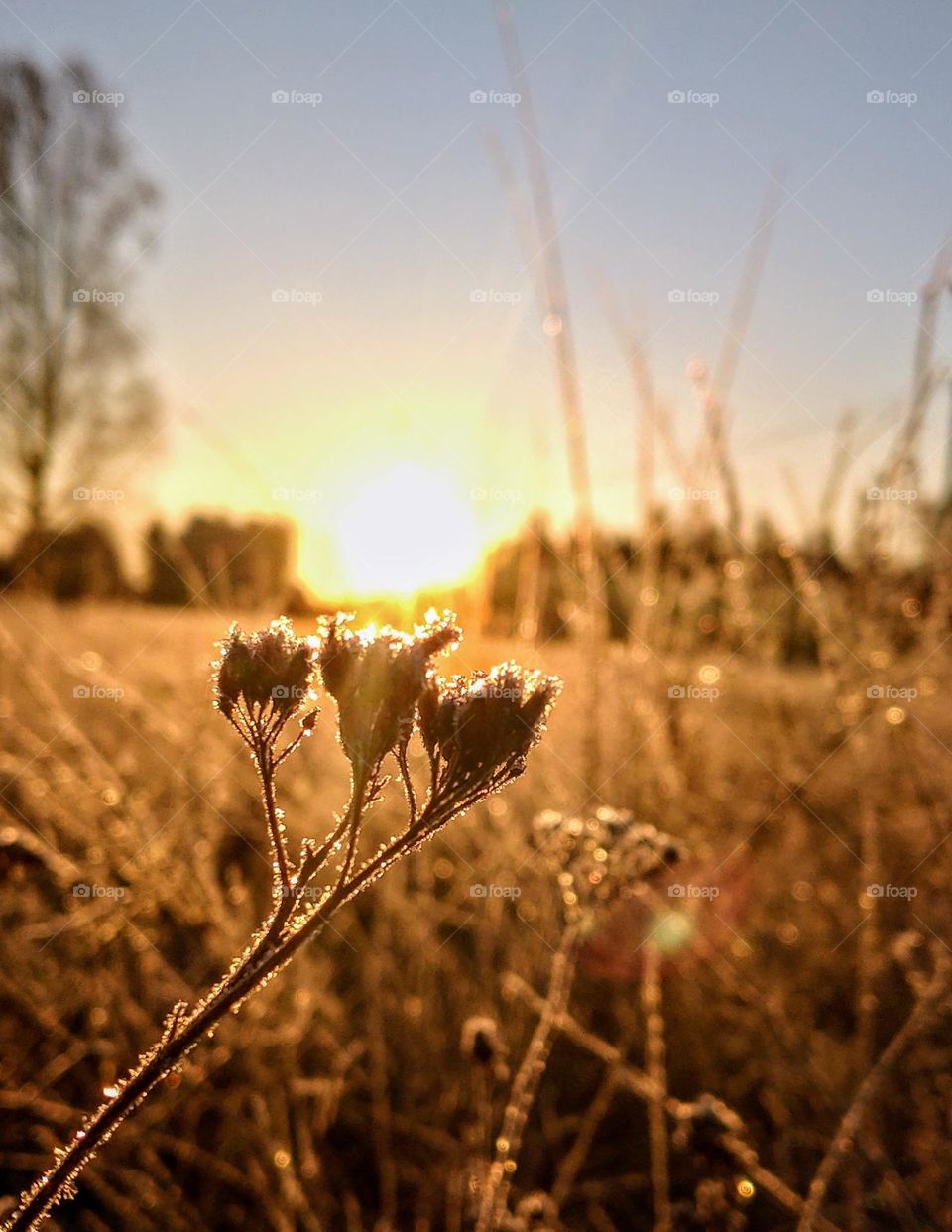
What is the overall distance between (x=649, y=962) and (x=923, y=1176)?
1535mm

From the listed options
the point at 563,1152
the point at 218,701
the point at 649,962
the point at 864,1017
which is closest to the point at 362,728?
the point at 218,701

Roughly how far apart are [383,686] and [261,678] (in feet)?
0.49

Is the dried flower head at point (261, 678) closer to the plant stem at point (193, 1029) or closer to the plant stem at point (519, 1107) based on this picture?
the plant stem at point (193, 1029)

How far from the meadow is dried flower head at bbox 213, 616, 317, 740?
40.8 inches

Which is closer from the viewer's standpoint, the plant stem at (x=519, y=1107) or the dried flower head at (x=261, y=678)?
the dried flower head at (x=261, y=678)

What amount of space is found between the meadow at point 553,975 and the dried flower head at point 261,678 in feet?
3.40

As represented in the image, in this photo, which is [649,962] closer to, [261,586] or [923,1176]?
[923,1176]

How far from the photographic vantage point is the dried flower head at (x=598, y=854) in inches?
77.7

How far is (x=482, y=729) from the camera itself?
1158mm

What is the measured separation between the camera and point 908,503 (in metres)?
3.38

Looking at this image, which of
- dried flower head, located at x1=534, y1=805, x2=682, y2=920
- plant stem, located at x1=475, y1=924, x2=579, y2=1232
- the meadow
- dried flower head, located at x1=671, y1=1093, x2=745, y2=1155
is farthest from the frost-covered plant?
dried flower head, located at x1=671, y1=1093, x2=745, y2=1155

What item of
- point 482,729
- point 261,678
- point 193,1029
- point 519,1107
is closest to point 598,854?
point 519,1107

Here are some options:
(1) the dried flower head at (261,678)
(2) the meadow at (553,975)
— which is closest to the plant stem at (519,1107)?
(2) the meadow at (553,975)

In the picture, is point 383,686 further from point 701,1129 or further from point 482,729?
point 701,1129
